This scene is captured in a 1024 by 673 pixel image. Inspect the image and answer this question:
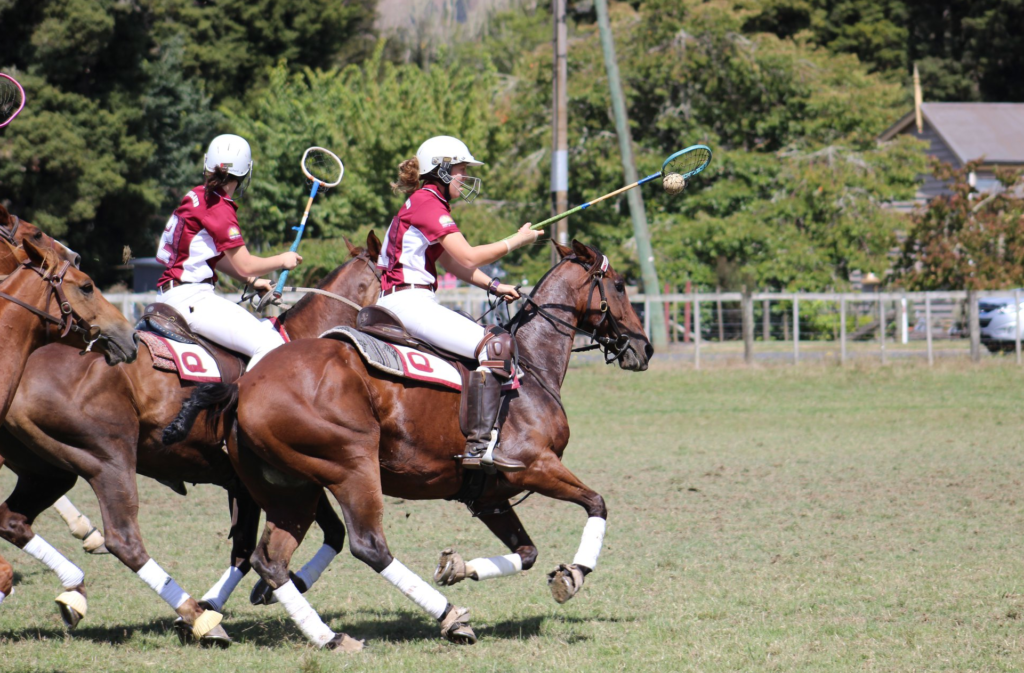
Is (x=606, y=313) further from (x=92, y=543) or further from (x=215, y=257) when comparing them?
(x=92, y=543)

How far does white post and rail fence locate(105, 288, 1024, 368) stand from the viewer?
24.9 metres

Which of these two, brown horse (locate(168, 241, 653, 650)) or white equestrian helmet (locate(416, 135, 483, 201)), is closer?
brown horse (locate(168, 241, 653, 650))

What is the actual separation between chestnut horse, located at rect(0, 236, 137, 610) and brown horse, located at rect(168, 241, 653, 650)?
0.57m

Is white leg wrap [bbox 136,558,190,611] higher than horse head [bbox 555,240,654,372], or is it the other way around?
horse head [bbox 555,240,654,372]

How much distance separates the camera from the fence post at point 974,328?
24.2 m

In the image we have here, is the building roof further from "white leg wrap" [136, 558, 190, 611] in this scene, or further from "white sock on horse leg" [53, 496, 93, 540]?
"white leg wrap" [136, 558, 190, 611]

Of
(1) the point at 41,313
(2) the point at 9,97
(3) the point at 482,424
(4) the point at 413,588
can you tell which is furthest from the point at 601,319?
(2) the point at 9,97

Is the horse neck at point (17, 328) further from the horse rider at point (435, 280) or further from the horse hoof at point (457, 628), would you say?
the horse hoof at point (457, 628)

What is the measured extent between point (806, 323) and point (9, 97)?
22.9 m

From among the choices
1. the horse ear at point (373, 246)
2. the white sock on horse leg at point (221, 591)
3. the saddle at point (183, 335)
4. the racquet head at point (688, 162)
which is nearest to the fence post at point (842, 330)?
the racquet head at point (688, 162)

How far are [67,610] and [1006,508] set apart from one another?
806cm

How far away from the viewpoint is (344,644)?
6281 mm

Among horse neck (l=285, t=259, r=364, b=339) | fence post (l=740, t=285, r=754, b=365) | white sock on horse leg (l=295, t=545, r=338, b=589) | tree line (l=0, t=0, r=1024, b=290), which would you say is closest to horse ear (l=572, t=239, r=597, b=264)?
horse neck (l=285, t=259, r=364, b=339)

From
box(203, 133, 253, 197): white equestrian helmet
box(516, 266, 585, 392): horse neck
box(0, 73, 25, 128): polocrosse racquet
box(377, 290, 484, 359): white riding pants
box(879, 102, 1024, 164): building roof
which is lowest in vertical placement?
box(879, 102, 1024, 164): building roof
